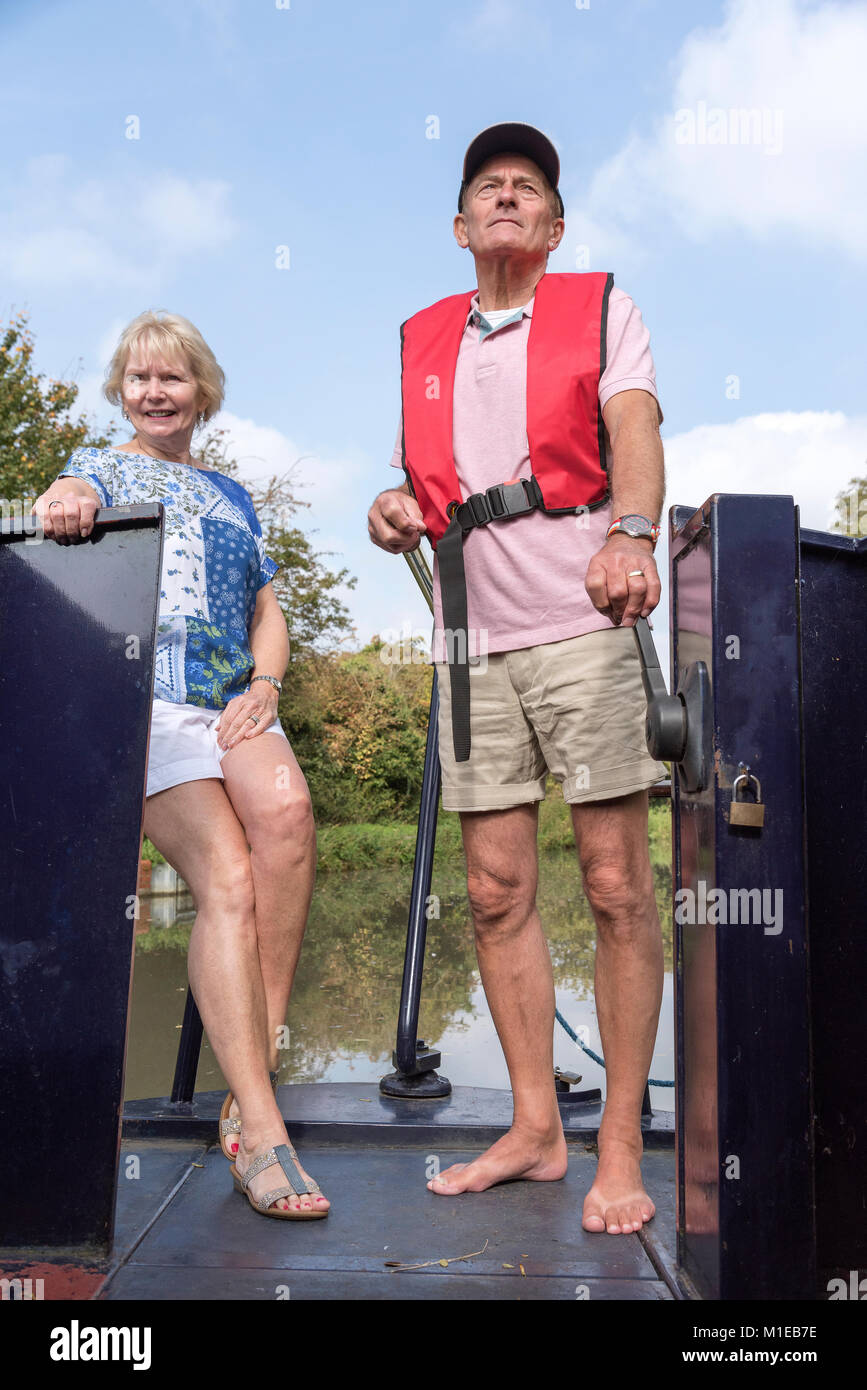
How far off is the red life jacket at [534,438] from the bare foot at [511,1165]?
0.73 m

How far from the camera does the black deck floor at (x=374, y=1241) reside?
162cm

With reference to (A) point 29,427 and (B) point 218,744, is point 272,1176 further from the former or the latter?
(A) point 29,427

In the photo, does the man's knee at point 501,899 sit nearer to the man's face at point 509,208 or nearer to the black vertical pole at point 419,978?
the black vertical pole at point 419,978

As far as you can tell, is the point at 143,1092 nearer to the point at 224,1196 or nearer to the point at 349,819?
the point at 224,1196

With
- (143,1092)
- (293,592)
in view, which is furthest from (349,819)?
(143,1092)

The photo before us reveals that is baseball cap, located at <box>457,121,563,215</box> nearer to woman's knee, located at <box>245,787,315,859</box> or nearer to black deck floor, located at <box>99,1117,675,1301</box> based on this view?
woman's knee, located at <box>245,787,315,859</box>

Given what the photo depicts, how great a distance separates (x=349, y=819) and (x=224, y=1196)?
1679 centimetres

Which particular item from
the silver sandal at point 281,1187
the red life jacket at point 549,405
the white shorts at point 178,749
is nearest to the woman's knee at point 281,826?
the white shorts at point 178,749

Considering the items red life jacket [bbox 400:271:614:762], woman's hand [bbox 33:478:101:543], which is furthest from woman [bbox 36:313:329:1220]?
red life jacket [bbox 400:271:614:762]

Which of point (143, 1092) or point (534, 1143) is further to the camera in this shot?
point (143, 1092)

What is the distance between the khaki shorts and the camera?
2146 mm

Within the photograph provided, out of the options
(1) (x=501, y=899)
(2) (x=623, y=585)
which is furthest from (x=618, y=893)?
(2) (x=623, y=585)

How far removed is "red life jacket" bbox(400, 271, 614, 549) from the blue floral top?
41cm
